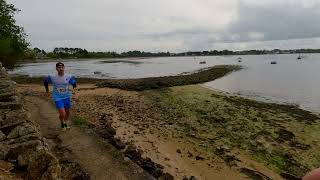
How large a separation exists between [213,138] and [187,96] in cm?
1345

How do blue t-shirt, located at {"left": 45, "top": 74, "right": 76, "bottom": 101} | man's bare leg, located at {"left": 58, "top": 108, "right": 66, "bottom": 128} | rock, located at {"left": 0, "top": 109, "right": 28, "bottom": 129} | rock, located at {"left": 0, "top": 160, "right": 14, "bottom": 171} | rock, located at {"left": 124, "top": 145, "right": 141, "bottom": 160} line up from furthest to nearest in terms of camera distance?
man's bare leg, located at {"left": 58, "top": 108, "right": 66, "bottom": 128}
blue t-shirt, located at {"left": 45, "top": 74, "right": 76, "bottom": 101}
rock, located at {"left": 124, "top": 145, "right": 141, "bottom": 160}
rock, located at {"left": 0, "top": 109, "right": 28, "bottom": 129}
rock, located at {"left": 0, "top": 160, "right": 14, "bottom": 171}

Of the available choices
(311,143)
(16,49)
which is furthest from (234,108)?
(16,49)

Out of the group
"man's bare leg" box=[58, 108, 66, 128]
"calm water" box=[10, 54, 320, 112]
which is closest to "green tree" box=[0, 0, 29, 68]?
"calm water" box=[10, 54, 320, 112]

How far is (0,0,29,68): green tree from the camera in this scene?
41.2m

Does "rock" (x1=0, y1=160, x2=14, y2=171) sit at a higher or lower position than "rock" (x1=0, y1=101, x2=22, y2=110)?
lower

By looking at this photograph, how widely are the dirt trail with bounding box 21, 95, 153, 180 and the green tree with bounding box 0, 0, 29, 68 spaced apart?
2966 centimetres

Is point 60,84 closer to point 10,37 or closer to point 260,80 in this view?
point 10,37

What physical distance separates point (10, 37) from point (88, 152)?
1386 inches

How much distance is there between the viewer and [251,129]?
20.1 m

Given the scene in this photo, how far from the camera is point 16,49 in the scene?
144 ft

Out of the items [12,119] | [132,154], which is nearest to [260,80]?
[132,154]

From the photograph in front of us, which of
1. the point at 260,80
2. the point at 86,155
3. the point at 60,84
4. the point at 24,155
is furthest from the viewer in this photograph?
the point at 260,80

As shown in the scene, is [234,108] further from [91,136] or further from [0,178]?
[0,178]

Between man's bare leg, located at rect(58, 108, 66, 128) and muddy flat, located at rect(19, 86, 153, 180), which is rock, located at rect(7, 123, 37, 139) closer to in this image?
muddy flat, located at rect(19, 86, 153, 180)
